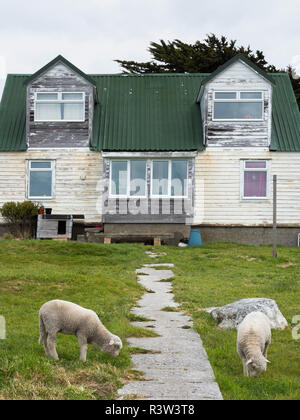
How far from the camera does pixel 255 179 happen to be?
28594 millimetres

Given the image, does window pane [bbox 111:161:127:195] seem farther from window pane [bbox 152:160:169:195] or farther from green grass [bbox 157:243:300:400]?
green grass [bbox 157:243:300:400]

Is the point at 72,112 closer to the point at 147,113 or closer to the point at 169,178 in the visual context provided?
the point at 147,113

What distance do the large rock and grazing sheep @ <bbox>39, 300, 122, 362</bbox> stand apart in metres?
3.18

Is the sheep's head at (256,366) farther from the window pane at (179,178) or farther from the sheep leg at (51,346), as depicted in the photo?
the window pane at (179,178)

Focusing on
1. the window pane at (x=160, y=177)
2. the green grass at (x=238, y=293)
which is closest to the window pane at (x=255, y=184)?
the green grass at (x=238, y=293)

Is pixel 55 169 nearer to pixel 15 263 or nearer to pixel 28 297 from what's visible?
pixel 15 263

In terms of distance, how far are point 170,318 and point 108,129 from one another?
18.5 metres

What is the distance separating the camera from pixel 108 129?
2958cm

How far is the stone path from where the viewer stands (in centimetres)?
733

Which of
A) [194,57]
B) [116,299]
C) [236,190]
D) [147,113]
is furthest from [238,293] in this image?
[194,57]

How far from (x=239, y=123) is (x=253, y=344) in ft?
68.9

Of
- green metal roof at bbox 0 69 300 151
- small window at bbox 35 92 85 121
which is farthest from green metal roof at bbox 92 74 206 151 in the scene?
small window at bbox 35 92 85 121
